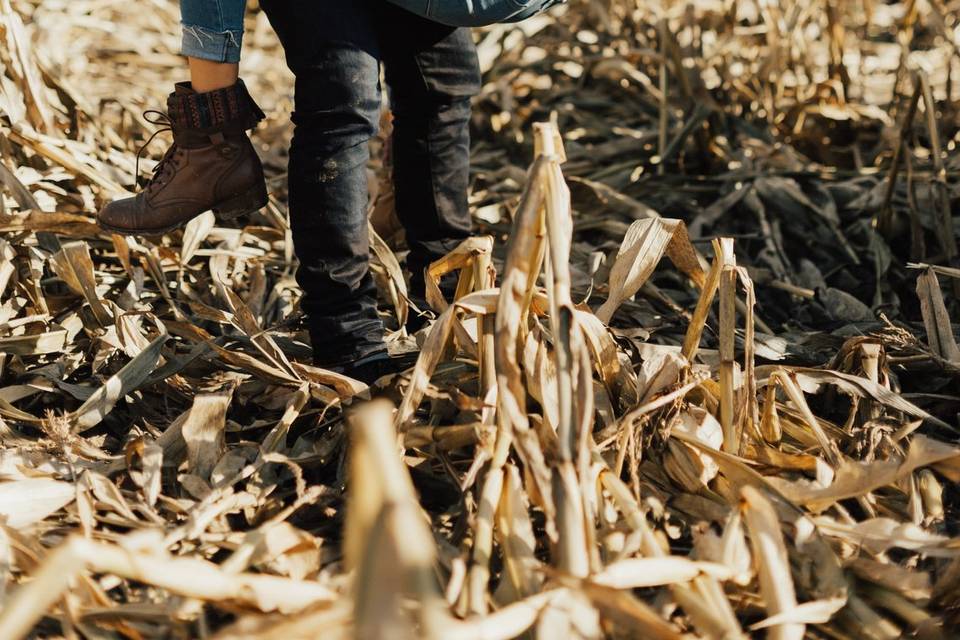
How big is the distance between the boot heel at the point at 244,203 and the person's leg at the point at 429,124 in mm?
256

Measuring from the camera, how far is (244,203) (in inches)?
66.6

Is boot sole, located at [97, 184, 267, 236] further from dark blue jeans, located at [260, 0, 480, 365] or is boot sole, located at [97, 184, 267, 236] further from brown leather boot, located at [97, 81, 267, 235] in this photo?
dark blue jeans, located at [260, 0, 480, 365]

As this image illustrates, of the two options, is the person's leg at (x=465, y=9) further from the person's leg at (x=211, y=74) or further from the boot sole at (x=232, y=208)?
the boot sole at (x=232, y=208)

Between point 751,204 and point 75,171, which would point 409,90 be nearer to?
point 75,171

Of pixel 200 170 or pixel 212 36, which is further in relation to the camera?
pixel 200 170

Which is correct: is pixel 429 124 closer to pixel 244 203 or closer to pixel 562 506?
pixel 244 203

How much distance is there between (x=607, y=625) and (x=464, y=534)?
0.25 m

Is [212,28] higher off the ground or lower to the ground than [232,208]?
higher

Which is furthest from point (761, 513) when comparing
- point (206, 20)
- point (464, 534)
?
point (206, 20)

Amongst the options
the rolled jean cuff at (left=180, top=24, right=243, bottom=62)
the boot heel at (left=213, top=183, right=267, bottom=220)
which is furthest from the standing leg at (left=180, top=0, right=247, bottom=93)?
the boot heel at (left=213, top=183, right=267, bottom=220)

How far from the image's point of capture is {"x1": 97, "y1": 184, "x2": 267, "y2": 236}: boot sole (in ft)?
5.50

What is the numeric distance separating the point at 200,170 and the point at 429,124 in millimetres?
405

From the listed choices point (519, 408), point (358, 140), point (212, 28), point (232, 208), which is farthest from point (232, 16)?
point (519, 408)

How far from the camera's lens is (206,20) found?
144cm
